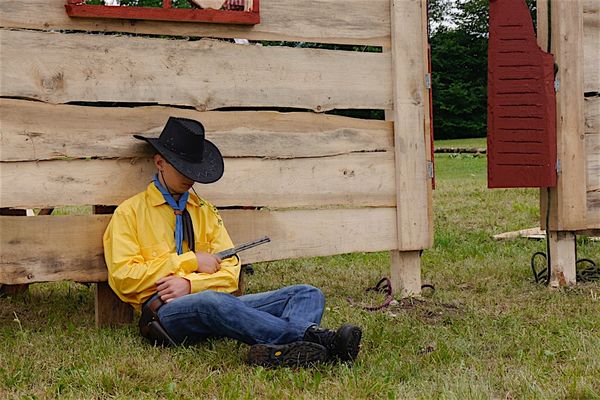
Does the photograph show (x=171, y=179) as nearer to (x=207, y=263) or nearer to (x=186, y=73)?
(x=207, y=263)

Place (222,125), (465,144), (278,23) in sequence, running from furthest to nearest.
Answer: (465,144) < (278,23) < (222,125)

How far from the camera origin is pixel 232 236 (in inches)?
215

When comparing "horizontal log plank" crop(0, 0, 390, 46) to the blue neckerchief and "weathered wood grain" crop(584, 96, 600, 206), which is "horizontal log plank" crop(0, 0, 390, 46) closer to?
the blue neckerchief

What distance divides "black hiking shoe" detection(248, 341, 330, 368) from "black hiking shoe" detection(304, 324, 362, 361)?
0.20ft

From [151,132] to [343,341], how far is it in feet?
6.08

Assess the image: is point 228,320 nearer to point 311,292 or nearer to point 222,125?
point 311,292

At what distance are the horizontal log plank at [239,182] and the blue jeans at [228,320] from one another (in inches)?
39.1

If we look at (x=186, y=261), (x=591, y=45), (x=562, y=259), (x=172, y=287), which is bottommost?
(x=562, y=259)

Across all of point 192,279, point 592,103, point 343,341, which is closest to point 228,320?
point 192,279

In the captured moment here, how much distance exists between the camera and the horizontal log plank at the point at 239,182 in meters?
4.96

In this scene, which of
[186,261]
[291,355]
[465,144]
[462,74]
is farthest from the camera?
[462,74]

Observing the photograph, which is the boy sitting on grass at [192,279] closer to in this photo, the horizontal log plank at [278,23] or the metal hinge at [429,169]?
the horizontal log plank at [278,23]

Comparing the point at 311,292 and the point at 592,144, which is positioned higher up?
the point at 592,144

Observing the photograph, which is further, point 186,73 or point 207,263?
point 186,73
